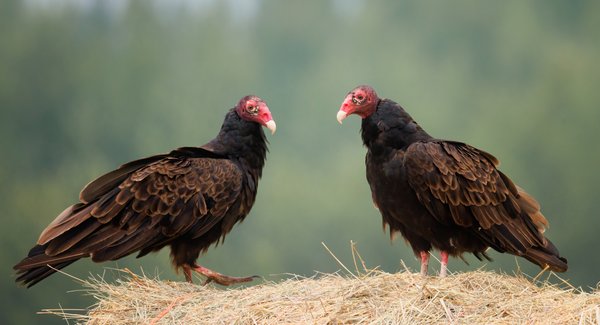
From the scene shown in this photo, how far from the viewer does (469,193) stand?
480 cm

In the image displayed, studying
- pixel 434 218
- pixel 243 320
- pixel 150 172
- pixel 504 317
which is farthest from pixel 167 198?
pixel 504 317

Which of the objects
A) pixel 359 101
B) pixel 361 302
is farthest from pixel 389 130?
pixel 361 302

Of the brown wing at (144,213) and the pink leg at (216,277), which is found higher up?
the brown wing at (144,213)

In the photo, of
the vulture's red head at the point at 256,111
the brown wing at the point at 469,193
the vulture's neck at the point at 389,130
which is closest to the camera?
the brown wing at the point at 469,193

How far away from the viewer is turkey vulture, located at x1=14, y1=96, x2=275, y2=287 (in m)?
4.79

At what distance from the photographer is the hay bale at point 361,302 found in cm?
378

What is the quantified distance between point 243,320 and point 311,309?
0.37 metres

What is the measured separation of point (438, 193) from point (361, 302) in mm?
1100

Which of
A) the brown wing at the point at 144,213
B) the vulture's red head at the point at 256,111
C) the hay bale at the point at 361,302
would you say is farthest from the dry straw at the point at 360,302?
the vulture's red head at the point at 256,111

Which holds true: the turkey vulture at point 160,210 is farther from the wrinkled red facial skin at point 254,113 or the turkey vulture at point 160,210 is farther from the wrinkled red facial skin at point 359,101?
the wrinkled red facial skin at point 359,101

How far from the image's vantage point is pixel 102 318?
4.49 m

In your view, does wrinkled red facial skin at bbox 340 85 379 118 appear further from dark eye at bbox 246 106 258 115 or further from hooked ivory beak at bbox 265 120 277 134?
dark eye at bbox 246 106 258 115

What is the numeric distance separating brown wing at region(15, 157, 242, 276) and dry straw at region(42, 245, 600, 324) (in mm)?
276

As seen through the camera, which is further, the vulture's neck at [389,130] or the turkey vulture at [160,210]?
the vulture's neck at [389,130]
